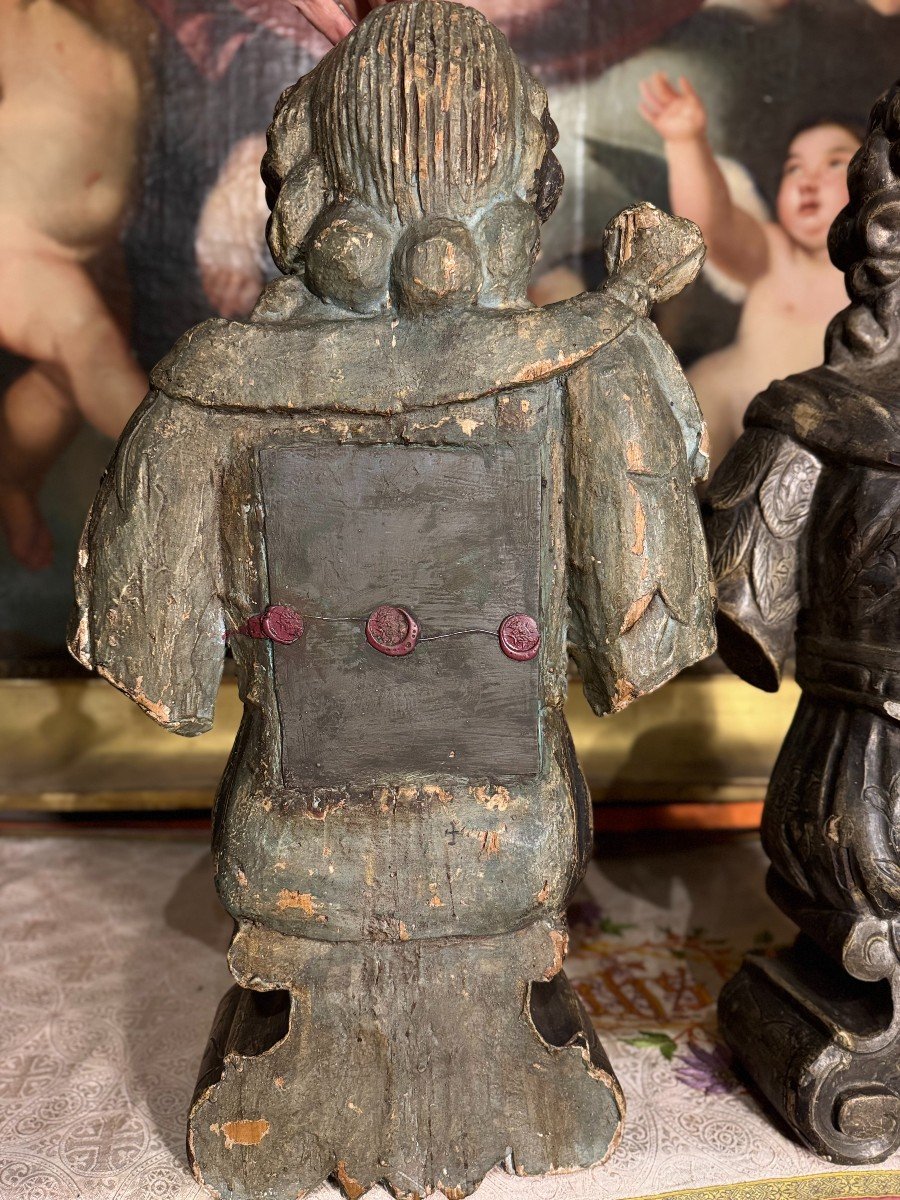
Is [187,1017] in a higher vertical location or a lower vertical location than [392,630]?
lower

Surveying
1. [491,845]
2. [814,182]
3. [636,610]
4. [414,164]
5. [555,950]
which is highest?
[414,164]

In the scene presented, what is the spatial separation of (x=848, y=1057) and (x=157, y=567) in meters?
0.93

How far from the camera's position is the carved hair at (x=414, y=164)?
116 cm

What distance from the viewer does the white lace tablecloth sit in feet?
4.64

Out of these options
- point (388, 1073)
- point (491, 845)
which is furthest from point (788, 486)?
point (388, 1073)

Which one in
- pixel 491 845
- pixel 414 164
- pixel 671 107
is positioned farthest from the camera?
pixel 671 107

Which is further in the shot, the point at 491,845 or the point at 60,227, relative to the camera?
the point at 60,227

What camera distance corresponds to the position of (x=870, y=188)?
140 centimetres

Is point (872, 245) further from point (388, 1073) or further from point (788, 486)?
point (388, 1073)

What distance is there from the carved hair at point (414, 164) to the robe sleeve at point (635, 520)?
0.46ft

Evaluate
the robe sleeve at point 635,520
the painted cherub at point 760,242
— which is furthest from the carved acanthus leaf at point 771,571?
the painted cherub at point 760,242

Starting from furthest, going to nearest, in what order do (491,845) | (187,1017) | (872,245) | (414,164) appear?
(187,1017) < (872,245) < (491,845) < (414,164)

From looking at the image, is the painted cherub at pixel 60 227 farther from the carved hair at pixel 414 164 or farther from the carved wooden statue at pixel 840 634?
the carved wooden statue at pixel 840 634

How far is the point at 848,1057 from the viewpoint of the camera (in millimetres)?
1420
